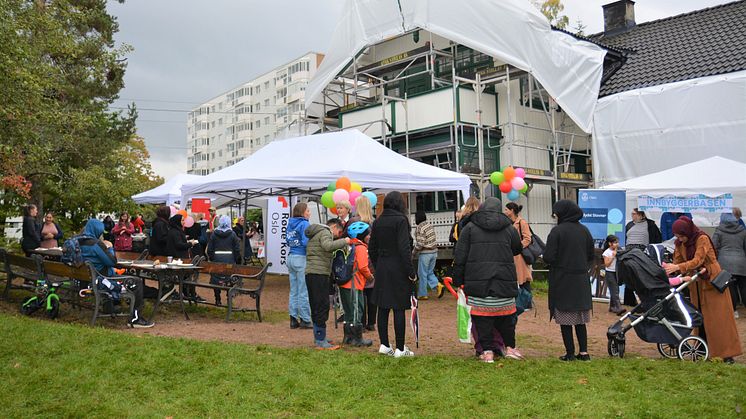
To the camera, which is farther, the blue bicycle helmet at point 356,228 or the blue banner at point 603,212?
the blue banner at point 603,212

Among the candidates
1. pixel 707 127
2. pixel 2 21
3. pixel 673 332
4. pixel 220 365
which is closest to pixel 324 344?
pixel 220 365

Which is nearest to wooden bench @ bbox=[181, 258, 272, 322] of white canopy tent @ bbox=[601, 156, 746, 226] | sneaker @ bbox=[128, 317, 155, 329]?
sneaker @ bbox=[128, 317, 155, 329]

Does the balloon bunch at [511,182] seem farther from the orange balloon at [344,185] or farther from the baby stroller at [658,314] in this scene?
the baby stroller at [658,314]

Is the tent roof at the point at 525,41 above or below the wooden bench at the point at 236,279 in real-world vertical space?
above

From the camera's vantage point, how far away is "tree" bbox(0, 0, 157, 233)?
1152 cm

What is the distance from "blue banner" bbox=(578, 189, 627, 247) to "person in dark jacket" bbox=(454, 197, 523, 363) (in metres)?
6.94

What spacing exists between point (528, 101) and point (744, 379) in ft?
45.5

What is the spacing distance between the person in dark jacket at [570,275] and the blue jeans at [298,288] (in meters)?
3.65

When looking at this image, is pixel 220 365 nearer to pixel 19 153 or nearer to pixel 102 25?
pixel 19 153

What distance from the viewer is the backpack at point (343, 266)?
790 centimetres

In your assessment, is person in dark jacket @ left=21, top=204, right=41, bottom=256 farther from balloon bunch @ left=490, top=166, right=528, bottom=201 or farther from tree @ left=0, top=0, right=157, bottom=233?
balloon bunch @ left=490, top=166, right=528, bottom=201

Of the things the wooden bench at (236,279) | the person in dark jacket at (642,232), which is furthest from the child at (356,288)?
the person in dark jacket at (642,232)

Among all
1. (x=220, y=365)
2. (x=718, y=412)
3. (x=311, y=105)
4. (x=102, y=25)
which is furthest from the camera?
(x=102, y=25)

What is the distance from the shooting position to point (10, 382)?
19.7ft
